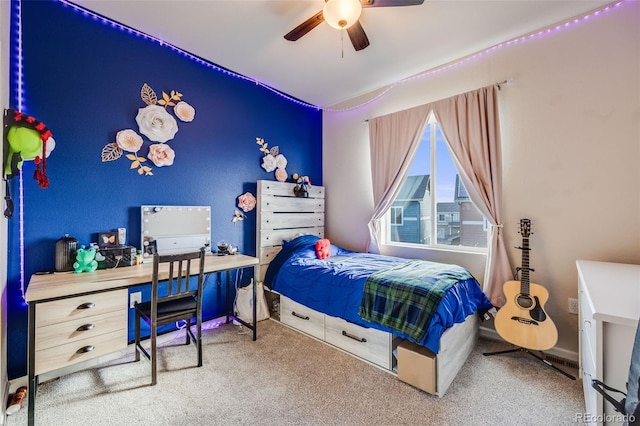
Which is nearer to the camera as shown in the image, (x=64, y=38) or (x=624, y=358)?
(x=624, y=358)

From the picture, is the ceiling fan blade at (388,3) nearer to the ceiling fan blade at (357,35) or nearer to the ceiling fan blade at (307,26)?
the ceiling fan blade at (357,35)

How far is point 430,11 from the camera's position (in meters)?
2.17

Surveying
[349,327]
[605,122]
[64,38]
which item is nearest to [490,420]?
[349,327]

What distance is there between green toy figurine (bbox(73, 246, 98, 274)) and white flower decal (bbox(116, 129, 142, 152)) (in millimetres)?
911

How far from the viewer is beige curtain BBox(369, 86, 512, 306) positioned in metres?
2.55

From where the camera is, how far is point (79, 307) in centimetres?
169

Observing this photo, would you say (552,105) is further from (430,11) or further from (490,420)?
(490,420)

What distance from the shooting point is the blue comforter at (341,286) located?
1.89 meters

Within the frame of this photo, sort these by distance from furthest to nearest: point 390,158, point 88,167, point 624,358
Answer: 1. point 390,158
2. point 88,167
3. point 624,358

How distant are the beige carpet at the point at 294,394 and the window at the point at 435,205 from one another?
3.88ft

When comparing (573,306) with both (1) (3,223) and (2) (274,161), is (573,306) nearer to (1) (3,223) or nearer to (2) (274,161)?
(2) (274,161)

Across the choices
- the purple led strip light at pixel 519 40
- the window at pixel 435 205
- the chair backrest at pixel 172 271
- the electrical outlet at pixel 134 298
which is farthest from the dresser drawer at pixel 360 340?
the purple led strip light at pixel 519 40

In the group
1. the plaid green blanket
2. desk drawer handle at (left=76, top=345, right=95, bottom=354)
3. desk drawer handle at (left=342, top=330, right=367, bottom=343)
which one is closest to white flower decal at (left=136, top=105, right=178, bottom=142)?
desk drawer handle at (left=76, top=345, right=95, bottom=354)

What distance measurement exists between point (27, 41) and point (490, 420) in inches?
158
